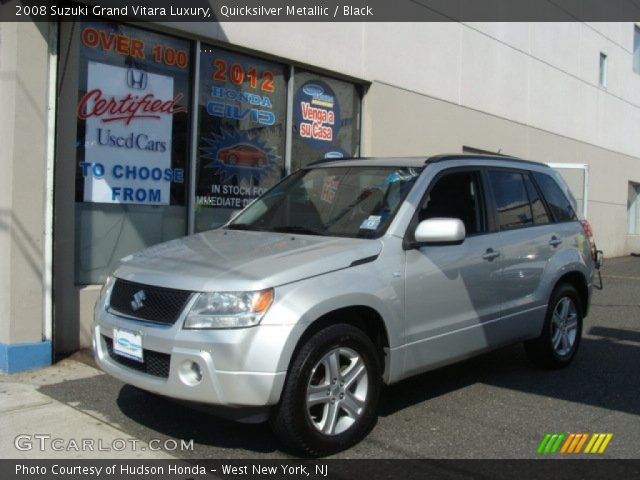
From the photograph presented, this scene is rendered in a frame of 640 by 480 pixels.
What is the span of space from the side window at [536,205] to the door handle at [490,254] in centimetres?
89

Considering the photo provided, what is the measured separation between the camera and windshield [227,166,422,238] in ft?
15.5

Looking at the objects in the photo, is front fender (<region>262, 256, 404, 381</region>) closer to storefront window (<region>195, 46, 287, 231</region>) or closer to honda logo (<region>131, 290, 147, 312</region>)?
honda logo (<region>131, 290, 147, 312</region>)

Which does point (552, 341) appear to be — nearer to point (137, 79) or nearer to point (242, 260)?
point (242, 260)

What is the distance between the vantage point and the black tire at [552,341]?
6.03 m

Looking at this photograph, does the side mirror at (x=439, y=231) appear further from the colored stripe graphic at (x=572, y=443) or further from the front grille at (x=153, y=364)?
the front grille at (x=153, y=364)

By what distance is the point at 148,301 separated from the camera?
407 cm

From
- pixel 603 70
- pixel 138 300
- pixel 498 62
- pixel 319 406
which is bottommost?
pixel 319 406

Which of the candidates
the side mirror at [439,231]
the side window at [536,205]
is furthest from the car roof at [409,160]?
the side mirror at [439,231]

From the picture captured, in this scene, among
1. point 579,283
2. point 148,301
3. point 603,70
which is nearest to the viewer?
point 148,301

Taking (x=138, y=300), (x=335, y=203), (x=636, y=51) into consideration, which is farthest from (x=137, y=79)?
(x=636, y=51)

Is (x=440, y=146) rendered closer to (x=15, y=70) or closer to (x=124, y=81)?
(x=124, y=81)

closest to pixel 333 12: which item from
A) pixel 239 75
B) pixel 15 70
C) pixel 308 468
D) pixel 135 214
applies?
pixel 239 75

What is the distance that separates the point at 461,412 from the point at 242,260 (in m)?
2.13

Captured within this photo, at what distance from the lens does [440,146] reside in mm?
11680
